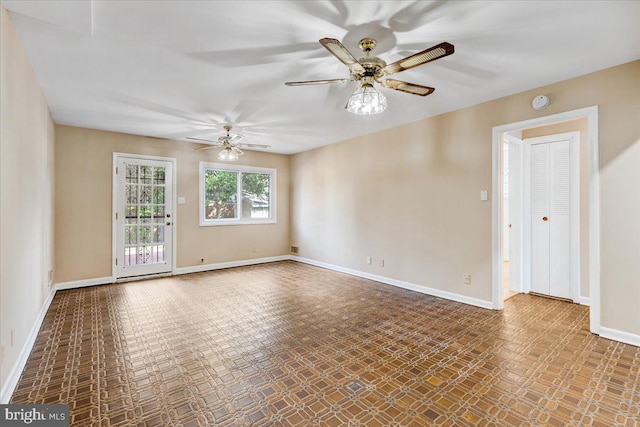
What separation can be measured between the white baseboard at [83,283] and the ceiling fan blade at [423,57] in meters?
5.42

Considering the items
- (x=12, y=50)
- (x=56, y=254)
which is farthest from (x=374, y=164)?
(x=56, y=254)

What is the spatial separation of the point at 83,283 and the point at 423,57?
579cm

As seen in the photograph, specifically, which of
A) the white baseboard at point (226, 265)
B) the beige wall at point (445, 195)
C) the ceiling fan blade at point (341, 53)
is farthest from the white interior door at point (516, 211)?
the white baseboard at point (226, 265)

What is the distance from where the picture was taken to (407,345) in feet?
9.28

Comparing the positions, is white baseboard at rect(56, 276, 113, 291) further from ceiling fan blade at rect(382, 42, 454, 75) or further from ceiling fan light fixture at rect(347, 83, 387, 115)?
ceiling fan blade at rect(382, 42, 454, 75)

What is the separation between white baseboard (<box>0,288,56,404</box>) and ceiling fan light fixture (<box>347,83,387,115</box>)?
123 inches

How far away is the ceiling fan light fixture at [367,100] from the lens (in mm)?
2447

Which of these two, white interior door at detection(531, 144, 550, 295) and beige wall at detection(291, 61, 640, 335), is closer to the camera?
beige wall at detection(291, 61, 640, 335)

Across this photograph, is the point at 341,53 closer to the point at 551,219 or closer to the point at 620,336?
the point at 620,336

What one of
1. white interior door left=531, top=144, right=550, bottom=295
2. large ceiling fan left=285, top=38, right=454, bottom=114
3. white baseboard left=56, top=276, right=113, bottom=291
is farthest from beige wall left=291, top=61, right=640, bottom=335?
white baseboard left=56, top=276, right=113, bottom=291

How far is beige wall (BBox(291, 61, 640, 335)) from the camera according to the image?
9.46 ft

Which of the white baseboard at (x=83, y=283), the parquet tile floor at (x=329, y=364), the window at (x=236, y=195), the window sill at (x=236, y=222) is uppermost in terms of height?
the window at (x=236, y=195)

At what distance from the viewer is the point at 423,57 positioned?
6.77 ft

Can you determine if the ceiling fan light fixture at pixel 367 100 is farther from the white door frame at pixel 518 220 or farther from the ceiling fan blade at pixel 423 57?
the white door frame at pixel 518 220
